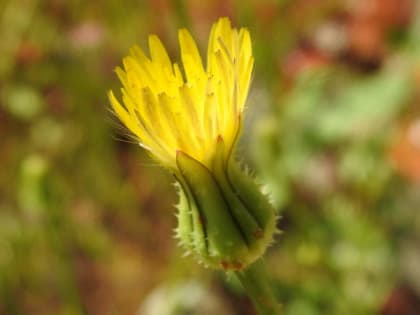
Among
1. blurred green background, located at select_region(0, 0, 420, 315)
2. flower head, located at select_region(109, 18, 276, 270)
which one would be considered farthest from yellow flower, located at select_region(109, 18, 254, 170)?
blurred green background, located at select_region(0, 0, 420, 315)

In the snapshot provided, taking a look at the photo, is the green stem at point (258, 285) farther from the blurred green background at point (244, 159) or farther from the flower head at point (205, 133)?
the blurred green background at point (244, 159)

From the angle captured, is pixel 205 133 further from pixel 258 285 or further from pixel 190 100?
pixel 258 285

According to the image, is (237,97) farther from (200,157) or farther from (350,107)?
(350,107)

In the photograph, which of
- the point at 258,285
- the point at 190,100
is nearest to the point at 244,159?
the point at 258,285

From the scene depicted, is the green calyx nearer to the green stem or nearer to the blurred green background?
the green stem

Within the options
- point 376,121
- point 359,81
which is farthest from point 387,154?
point 359,81
